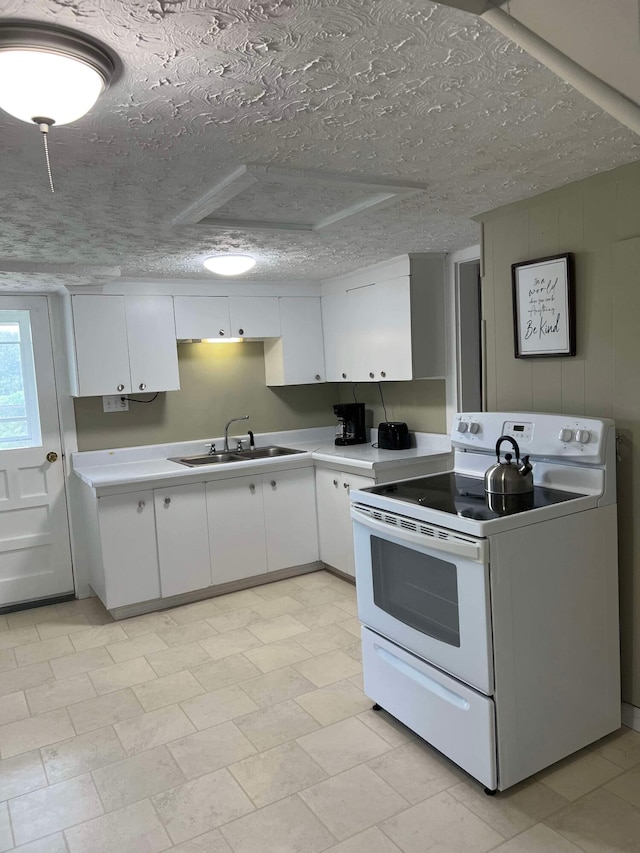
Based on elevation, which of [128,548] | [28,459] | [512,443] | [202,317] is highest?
[202,317]

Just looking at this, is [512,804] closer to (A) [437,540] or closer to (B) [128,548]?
(A) [437,540]

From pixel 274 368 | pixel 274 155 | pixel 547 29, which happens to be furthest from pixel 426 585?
pixel 274 368

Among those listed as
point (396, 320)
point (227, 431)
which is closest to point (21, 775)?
point (227, 431)

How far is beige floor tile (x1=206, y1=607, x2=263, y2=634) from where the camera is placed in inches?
143

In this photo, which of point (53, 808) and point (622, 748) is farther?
point (622, 748)

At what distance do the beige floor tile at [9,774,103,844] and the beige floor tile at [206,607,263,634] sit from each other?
1344 mm

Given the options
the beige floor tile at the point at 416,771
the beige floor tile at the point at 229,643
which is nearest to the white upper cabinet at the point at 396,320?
the beige floor tile at the point at 229,643

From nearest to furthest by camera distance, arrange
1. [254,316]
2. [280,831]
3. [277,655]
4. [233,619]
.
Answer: [280,831], [277,655], [233,619], [254,316]

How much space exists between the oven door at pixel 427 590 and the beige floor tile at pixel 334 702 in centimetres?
40

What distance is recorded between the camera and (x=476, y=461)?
2.85m

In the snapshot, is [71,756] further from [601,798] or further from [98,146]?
[98,146]

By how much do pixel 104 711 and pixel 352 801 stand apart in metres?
1.28

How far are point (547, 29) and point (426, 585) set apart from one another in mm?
1773

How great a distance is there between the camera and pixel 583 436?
233 centimetres
